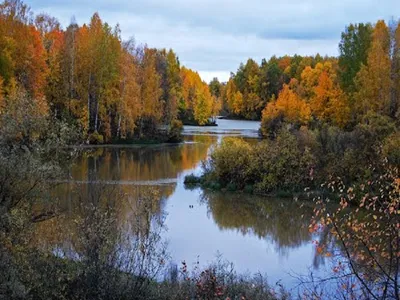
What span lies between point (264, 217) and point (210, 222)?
Result: 8.22 ft

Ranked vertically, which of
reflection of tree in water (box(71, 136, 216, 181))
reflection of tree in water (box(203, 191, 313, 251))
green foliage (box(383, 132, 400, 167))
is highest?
green foliage (box(383, 132, 400, 167))

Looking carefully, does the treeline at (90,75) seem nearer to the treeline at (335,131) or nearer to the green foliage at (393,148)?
the treeline at (335,131)

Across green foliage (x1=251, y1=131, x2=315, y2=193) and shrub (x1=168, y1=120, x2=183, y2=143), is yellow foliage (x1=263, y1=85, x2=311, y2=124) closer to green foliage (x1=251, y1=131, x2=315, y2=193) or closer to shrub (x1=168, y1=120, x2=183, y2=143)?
shrub (x1=168, y1=120, x2=183, y2=143)

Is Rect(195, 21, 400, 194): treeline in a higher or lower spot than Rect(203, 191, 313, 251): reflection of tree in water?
higher

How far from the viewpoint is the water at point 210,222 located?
1397 centimetres

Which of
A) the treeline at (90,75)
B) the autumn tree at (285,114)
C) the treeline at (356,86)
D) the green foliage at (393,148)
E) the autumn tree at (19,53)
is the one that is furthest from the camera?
the autumn tree at (285,114)

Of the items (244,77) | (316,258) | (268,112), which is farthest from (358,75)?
(244,77)

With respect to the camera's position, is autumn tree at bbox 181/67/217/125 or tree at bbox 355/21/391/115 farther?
autumn tree at bbox 181/67/217/125

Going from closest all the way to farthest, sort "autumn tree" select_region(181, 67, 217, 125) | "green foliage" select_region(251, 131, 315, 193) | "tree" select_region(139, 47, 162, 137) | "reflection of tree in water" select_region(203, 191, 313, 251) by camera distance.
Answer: "reflection of tree in water" select_region(203, 191, 313, 251) < "green foliage" select_region(251, 131, 315, 193) < "tree" select_region(139, 47, 162, 137) < "autumn tree" select_region(181, 67, 217, 125)

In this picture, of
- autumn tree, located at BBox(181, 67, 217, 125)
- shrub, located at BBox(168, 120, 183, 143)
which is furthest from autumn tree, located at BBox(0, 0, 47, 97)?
autumn tree, located at BBox(181, 67, 217, 125)

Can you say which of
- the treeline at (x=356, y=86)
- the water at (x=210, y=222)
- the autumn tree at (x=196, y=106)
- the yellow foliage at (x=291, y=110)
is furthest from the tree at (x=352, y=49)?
the autumn tree at (x=196, y=106)

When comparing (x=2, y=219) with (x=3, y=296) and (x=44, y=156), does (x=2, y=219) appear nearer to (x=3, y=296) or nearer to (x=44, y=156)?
(x=3, y=296)

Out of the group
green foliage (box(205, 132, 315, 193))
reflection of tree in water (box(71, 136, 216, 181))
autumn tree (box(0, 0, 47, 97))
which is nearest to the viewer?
green foliage (box(205, 132, 315, 193))

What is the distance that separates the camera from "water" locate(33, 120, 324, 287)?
550 inches
